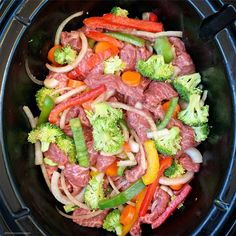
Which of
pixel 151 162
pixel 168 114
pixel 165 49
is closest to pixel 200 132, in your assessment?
pixel 168 114

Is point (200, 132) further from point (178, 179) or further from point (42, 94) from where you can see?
point (42, 94)

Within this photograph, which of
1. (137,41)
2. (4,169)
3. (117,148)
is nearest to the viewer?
(4,169)

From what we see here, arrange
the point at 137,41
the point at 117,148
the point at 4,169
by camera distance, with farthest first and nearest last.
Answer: the point at 137,41 → the point at 117,148 → the point at 4,169

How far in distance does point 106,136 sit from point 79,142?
0.69 feet

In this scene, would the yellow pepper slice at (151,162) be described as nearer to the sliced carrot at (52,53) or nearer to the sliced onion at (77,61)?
the sliced onion at (77,61)

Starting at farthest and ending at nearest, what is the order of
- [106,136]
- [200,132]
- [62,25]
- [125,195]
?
[62,25] < [200,132] < [125,195] < [106,136]

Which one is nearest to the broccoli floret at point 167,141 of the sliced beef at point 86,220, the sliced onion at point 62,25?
the sliced beef at point 86,220

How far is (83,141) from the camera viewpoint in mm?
2984

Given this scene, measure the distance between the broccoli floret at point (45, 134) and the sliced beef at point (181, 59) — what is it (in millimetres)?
980

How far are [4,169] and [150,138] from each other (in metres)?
1.00

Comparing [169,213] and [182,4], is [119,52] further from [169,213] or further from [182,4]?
[169,213]

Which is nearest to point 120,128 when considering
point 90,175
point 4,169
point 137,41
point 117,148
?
point 117,148

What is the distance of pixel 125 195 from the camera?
2.99 meters

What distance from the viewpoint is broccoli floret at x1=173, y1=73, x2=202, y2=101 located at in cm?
309
